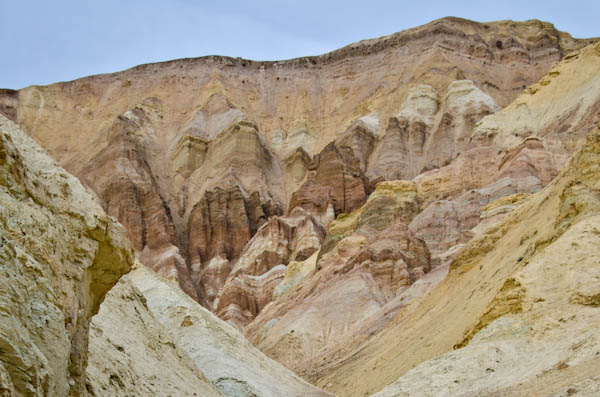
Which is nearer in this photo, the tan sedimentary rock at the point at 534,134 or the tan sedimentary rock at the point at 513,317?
the tan sedimentary rock at the point at 513,317

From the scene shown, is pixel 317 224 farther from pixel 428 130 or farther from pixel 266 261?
pixel 428 130

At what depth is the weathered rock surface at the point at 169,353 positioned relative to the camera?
35.8 feet

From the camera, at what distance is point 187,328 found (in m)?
20.0

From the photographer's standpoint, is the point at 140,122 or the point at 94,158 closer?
the point at 94,158

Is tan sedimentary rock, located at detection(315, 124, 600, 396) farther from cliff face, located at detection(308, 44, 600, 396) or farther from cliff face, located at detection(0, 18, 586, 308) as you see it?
cliff face, located at detection(0, 18, 586, 308)

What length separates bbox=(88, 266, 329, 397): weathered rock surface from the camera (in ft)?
35.8

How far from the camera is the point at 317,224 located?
60.9 m

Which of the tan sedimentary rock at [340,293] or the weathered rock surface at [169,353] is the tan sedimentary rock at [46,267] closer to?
the weathered rock surface at [169,353]

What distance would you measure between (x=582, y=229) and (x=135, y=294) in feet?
29.8

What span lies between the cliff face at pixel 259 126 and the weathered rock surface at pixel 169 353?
132 ft

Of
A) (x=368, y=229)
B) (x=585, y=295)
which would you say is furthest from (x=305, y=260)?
(x=585, y=295)

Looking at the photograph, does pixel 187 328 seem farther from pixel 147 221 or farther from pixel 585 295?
pixel 147 221

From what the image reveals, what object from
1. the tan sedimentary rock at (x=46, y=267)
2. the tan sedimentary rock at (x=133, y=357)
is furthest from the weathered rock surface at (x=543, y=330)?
the tan sedimentary rock at (x=46, y=267)

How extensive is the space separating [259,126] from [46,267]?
81.3m
